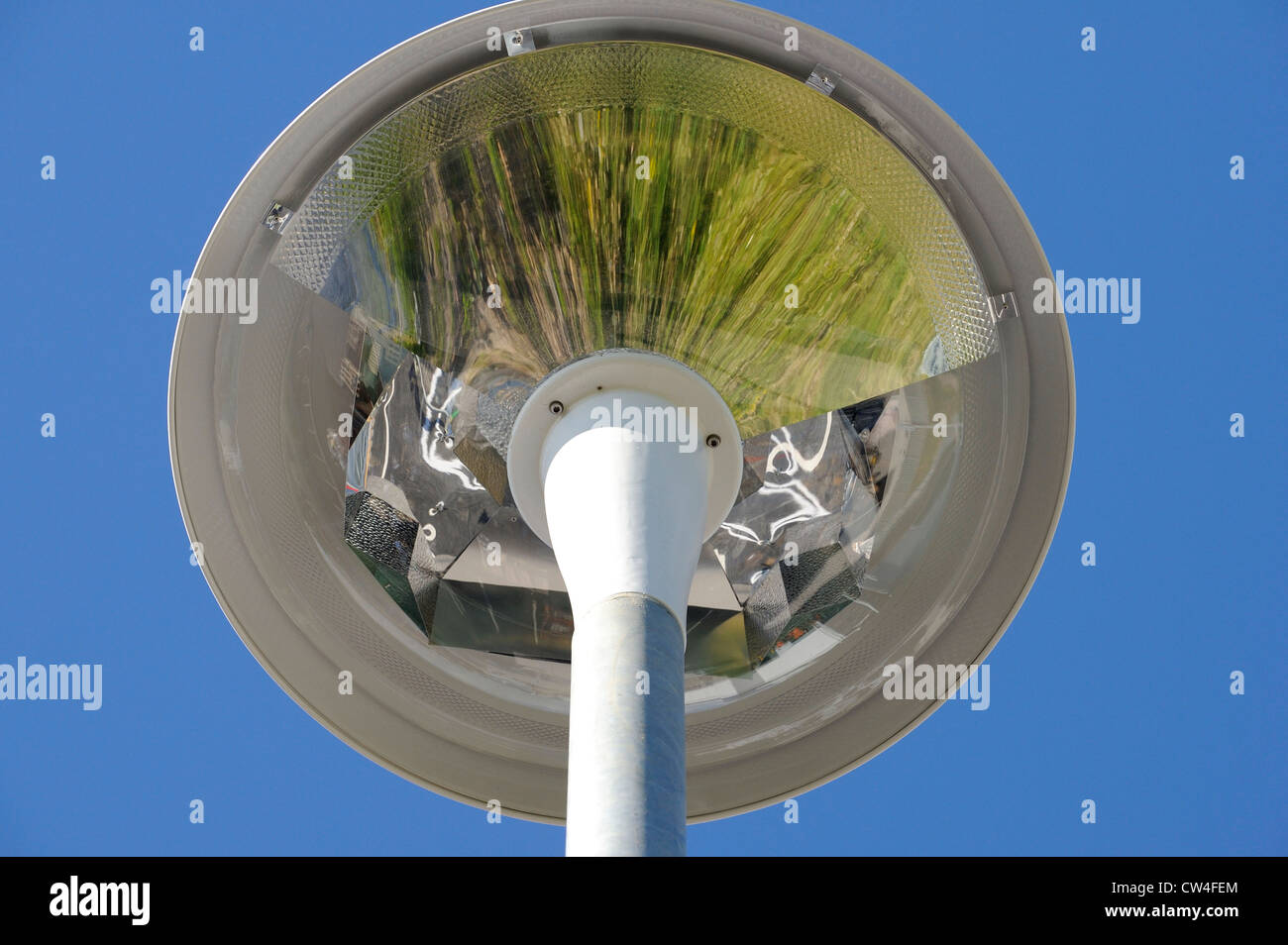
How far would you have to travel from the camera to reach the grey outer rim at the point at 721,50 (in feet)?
31.9

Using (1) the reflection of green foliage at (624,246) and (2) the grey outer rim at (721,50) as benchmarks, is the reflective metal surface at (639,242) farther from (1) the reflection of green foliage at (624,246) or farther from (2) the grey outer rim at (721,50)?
(2) the grey outer rim at (721,50)

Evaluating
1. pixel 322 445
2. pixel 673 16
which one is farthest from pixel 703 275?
pixel 322 445

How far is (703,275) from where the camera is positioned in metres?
10.2

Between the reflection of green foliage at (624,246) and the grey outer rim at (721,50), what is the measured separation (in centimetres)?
58

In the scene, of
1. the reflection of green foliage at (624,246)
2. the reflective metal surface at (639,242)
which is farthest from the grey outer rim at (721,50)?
the reflection of green foliage at (624,246)

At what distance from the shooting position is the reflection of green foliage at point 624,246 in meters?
10.1

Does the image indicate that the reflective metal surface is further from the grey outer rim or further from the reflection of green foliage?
the grey outer rim

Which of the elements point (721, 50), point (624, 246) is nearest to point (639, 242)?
point (624, 246)

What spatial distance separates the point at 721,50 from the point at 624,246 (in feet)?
5.14

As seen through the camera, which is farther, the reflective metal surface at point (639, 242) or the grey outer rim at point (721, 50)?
the reflective metal surface at point (639, 242)

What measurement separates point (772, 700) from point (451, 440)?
3726 millimetres

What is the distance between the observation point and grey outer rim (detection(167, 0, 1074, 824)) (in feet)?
31.9
